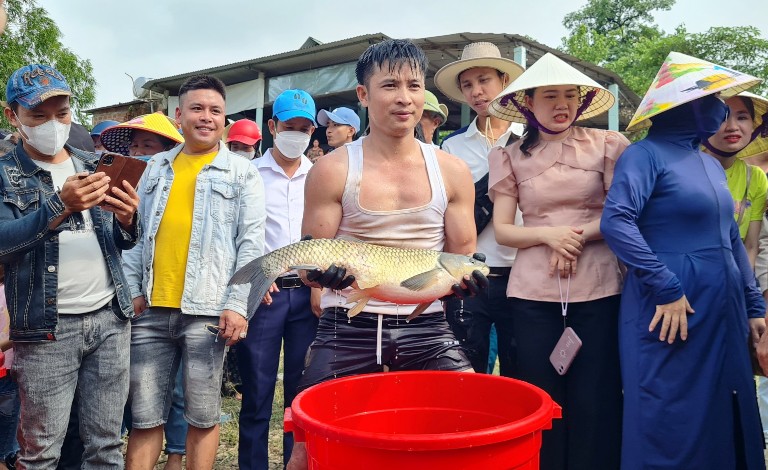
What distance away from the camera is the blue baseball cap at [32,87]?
9.27 ft

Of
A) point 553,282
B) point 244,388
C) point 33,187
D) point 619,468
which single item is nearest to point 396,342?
point 553,282

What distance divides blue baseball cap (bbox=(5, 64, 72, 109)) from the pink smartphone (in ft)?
8.77

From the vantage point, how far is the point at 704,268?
8.80 feet

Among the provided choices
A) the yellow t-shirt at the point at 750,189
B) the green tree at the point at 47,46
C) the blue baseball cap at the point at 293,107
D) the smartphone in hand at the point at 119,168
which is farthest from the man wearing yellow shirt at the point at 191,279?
the green tree at the point at 47,46

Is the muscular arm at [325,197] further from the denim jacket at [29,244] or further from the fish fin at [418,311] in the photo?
the denim jacket at [29,244]

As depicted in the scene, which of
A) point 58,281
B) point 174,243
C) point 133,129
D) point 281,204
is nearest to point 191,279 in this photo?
point 174,243

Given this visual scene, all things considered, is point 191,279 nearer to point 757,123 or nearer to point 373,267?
point 373,267

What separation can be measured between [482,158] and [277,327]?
1643mm

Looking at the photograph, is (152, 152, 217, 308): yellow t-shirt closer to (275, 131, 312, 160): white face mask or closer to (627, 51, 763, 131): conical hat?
(275, 131, 312, 160): white face mask

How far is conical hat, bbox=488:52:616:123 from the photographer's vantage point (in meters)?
3.04

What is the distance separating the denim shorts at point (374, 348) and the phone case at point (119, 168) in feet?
3.65

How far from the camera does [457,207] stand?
8.60 ft

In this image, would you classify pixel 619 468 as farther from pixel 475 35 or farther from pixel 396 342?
pixel 475 35

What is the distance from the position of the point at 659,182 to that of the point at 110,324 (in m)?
2.69
